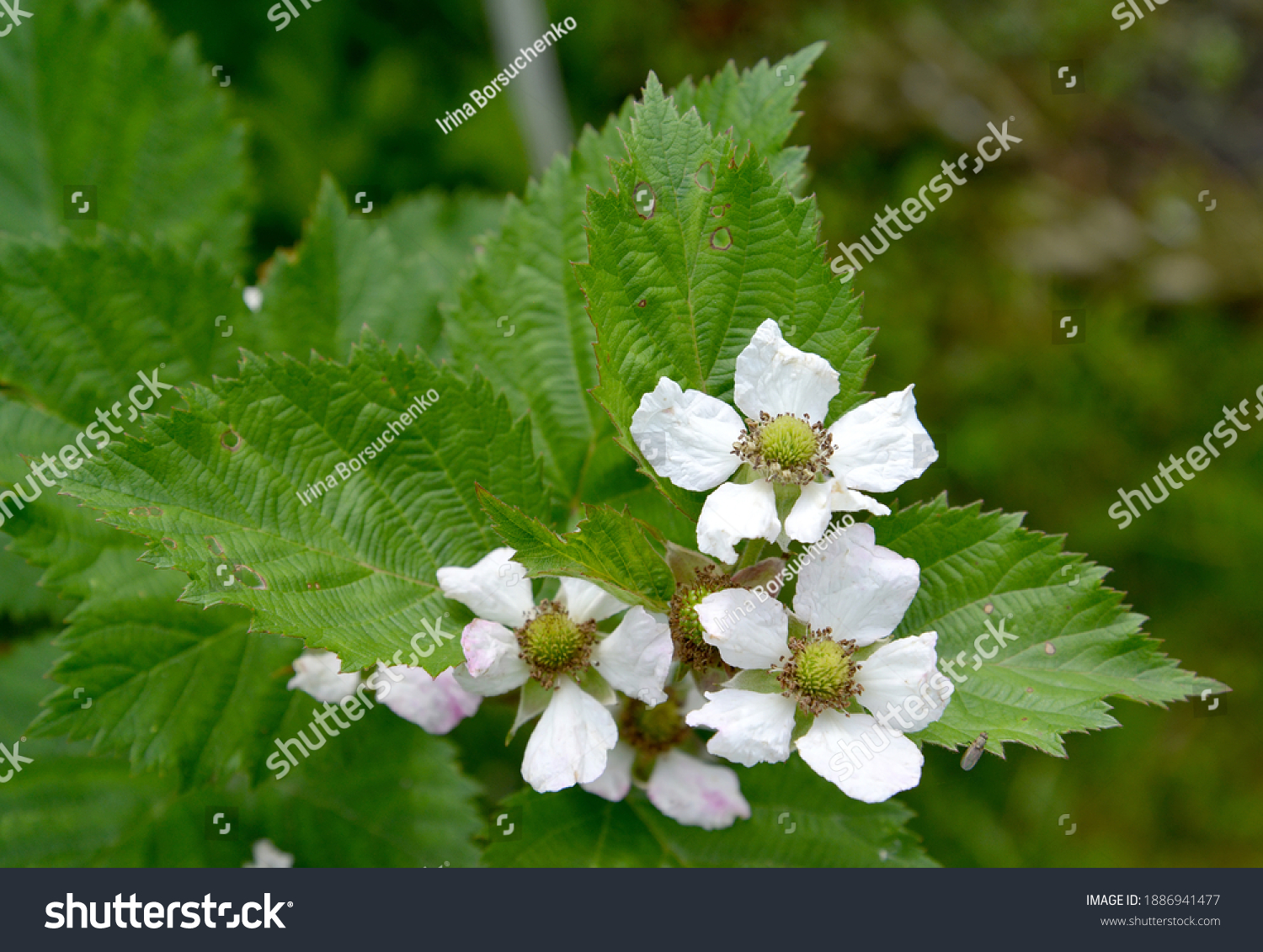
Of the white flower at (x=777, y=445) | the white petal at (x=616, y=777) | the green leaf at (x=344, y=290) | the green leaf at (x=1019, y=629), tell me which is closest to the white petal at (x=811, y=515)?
the white flower at (x=777, y=445)

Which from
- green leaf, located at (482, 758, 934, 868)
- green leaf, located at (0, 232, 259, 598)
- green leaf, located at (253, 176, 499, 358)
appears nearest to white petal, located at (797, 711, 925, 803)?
green leaf, located at (482, 758, 934, 868)

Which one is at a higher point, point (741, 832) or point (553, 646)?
point (553, 646)

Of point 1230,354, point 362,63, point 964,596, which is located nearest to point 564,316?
point 964,596

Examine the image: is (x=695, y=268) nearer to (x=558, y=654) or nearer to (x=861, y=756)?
(x=558, y=654)

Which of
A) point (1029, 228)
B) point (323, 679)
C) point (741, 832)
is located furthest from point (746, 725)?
point (1029, 228)

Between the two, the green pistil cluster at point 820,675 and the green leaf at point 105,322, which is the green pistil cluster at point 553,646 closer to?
the green pistil cluster at point 820,675
